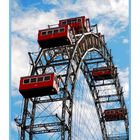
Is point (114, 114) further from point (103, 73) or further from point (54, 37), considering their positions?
point (54, 37)

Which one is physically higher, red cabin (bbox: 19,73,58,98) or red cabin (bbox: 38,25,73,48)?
red cabin (bbox: 38,25,73,48)

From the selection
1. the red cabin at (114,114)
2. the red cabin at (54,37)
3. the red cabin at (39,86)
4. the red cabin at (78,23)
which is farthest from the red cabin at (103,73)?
the red cabin at (39,86)

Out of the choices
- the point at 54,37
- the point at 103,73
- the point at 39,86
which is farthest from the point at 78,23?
the point at 39,86

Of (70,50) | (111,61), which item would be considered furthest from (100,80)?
(70,50)

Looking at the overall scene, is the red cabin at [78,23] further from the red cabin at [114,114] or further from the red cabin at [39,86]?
the red cabin at [114,114]

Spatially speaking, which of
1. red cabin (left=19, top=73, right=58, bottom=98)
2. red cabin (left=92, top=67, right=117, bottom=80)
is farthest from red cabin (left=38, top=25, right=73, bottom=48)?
red cabin (left=92, top=67, right=117, bottom=80)

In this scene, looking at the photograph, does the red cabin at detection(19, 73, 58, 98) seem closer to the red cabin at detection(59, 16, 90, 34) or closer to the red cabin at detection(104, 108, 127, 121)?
the red cabin at detection(59, 16, 90, 34)
